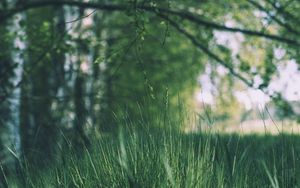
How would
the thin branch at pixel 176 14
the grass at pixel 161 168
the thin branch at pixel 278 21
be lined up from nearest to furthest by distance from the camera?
1. the grass at pixel 161 168
2. the thin branch at pixel 278 21
3. the thin branch at pixel 176 14

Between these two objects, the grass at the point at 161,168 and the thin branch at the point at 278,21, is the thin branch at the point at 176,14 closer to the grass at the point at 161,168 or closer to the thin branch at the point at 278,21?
the thin branch at the point at 278,21

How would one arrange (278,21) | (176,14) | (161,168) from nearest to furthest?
(161,168), (278,21), (176,14)

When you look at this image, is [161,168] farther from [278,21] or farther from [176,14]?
[176,14]

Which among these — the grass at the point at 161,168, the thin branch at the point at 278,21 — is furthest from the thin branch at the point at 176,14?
the grass at the point at 161,168

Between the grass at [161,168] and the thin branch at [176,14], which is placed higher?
the thin branch at [176,14]

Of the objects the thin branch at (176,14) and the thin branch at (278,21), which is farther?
the thin branch at (176,14)

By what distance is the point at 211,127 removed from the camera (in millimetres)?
2889

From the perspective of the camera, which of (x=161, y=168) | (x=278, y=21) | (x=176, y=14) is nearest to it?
(x=161, y=168)

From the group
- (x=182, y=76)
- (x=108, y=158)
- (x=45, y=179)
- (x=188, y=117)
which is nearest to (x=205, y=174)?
(x=188, y=117)

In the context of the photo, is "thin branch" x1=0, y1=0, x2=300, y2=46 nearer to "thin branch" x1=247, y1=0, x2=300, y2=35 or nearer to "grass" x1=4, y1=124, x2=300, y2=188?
"thin branch" x1=247, y1=0, x2=300, y2=35

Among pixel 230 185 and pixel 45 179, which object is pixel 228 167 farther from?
pixel 45 179

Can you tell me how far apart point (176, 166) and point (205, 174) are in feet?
0.55

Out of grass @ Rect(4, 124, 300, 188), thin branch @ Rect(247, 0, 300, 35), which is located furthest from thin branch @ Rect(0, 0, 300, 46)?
grass @ Rect(4, 124, 300, 188)

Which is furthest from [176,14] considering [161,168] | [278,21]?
[161,168]
